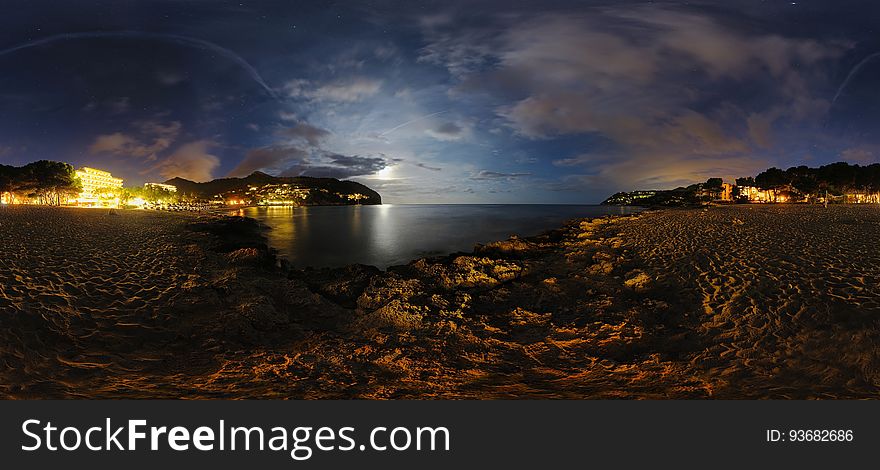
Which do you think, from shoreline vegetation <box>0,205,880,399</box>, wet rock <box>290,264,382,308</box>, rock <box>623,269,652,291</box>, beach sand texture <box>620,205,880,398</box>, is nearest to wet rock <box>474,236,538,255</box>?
shoreline vegetation <box>0,205,880,399</box>

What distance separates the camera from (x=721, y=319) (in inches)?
344

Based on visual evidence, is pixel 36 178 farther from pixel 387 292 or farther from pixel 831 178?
pixel 831 178

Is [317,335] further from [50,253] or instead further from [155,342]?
[50,253]

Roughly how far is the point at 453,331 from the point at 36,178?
9766 centimetres

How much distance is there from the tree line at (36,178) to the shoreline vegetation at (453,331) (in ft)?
250

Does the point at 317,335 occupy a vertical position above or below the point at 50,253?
below

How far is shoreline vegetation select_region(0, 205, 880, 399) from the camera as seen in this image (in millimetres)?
6086

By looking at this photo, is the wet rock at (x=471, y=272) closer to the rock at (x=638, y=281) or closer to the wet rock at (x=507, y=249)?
the rock at (x=638, y=281)

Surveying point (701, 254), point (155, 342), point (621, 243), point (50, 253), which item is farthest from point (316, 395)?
point (621, 243)

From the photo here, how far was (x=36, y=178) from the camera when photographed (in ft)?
219

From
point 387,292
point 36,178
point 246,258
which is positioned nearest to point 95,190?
point 36,178

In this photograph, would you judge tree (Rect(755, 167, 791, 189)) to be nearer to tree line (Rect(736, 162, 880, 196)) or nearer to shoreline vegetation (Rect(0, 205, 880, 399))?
tree line (Rect(736, 162, 880, 196))

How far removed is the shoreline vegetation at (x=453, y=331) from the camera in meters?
6.09

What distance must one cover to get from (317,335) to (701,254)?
17324mm
